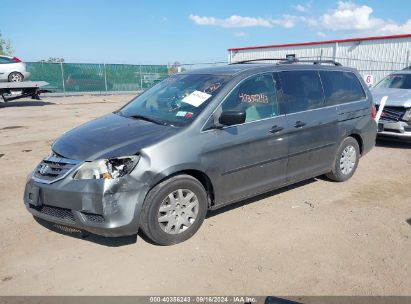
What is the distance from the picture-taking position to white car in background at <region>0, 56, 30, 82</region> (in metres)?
17.5

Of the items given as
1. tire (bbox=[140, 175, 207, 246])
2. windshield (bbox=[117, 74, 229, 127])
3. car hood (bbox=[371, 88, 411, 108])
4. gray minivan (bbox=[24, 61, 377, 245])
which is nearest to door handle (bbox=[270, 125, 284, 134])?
gray minivan (bbox=[24, 61, 377, 245])

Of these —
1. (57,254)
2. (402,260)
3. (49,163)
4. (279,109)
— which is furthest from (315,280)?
(49,163)

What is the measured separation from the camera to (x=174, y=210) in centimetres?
372

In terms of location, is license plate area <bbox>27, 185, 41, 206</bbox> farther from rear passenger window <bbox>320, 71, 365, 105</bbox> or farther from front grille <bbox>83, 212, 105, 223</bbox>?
rear passenger window <bbox>320, 71, 365, 105</bbox>

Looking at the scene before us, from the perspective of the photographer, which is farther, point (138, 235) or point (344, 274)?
point (138, 235)

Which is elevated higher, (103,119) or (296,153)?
(103,119)

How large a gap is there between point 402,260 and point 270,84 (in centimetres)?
238

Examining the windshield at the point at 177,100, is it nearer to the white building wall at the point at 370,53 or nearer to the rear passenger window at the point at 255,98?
the rear passenger window at the point at 255,98

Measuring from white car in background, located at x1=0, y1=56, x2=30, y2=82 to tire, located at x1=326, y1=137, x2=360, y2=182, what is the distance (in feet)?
54.7

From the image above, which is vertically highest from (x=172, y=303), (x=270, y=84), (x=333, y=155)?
(x=270, y=84)

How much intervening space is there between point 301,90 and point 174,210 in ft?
7.89

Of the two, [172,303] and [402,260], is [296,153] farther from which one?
[172,303]

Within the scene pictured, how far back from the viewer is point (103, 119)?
180 inches

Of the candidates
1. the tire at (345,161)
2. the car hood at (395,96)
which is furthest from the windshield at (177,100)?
the car hood at (395,96)
